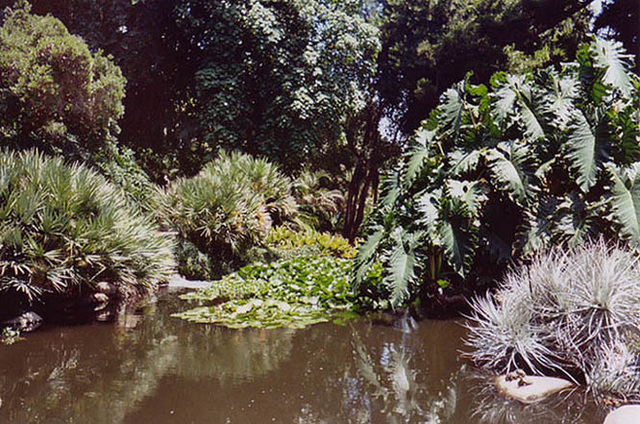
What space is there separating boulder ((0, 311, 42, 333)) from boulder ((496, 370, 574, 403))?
498cm

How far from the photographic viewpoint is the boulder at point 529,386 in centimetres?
386

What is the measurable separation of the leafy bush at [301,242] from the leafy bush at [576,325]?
24.0 ft

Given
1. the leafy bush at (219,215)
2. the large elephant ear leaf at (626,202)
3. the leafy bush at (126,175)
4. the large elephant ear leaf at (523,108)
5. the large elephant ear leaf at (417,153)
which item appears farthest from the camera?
the leafy bush at (126,175)

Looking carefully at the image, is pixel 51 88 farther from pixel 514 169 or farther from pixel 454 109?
pixel 514 169

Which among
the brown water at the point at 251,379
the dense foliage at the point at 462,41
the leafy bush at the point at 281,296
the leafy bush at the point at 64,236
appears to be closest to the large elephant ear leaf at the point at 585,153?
the brown water at the point at 251,379

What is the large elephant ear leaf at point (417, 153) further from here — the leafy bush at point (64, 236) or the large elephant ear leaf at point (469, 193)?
the leafy bush at point (64, 236)

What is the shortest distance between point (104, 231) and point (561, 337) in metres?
5.25

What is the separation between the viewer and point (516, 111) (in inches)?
262

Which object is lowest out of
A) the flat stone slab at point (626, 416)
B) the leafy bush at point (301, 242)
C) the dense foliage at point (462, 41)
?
the flat stone slab at point (626, 416)

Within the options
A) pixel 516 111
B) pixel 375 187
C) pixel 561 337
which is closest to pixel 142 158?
pixel 375 187

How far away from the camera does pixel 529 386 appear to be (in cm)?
394

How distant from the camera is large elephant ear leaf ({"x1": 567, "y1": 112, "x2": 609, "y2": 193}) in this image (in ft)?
18.8

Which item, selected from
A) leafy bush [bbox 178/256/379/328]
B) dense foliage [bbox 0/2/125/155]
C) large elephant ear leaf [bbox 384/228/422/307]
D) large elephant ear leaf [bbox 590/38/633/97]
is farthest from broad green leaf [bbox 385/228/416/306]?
dense foliage [bbox 0/2/125/155]

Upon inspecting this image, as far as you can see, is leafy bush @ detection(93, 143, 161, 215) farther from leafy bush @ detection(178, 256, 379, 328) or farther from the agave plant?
the agave plant
